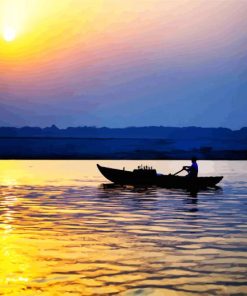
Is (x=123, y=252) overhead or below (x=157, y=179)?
below

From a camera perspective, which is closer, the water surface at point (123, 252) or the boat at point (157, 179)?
the water surface at point (123, 252)

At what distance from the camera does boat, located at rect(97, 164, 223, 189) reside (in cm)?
4619

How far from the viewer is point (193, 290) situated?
472 inches

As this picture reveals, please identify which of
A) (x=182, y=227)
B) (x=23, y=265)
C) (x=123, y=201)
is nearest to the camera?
(x=23, y=265)

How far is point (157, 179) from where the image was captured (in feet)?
158

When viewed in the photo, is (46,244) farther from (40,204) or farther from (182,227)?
(40,204)

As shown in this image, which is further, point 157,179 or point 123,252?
point 157,179

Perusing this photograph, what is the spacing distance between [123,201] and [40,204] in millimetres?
5494

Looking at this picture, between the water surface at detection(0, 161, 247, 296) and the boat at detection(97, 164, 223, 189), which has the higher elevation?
the boat at detection(97, 164, 223, 189)

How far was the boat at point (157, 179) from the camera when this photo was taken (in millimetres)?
46188

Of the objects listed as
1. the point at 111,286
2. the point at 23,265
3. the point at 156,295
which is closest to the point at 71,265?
the point at 23,265

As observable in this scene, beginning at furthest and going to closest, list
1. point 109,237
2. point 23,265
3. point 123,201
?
point 123,201 → point 109,237 → point 23,265

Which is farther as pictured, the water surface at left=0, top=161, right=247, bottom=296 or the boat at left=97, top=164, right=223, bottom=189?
the boat at left=97, top=164, right=223, bottom=189

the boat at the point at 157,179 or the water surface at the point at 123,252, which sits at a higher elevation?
the boat at the point at 157,179
